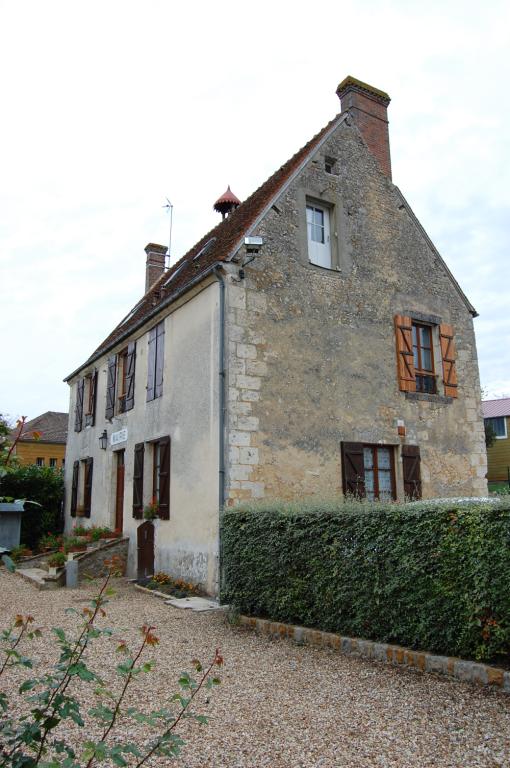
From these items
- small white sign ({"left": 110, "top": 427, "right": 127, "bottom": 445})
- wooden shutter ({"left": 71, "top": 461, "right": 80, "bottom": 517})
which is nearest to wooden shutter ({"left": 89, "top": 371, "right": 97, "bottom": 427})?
wooden shutter ({"left": 71, "top": 461, "right": 80, "bottom": 517})

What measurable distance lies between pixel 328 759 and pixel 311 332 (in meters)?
7.93

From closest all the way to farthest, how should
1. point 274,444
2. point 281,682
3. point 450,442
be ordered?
1. point 281,682
2. point 274,444
3. point 450,442

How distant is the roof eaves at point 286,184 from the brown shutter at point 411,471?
16.0ft

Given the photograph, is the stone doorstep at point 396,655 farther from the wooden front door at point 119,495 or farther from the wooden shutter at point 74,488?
the wooden shutter at point 74,488

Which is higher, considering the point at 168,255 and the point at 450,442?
the point at 168,255

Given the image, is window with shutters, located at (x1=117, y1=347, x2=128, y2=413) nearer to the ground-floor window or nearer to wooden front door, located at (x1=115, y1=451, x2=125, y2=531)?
wooden front door, located at (x1=115, y1=451, x2=125, y2=531)

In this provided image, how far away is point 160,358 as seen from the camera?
1202 cm

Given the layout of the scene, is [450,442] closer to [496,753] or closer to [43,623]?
[43,623]

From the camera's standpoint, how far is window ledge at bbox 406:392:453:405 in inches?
474

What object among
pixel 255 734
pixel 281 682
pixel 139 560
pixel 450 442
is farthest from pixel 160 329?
pixel 255 734

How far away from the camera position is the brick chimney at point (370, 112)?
13.3m

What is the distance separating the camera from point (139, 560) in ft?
38.2

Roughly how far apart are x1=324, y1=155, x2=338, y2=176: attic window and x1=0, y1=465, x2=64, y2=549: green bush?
11.1 metres

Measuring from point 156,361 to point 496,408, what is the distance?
21265 millimetres
